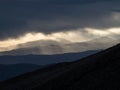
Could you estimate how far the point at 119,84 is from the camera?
64438 millimetres

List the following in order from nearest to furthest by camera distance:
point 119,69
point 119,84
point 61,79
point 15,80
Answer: point 119,84, point 119,69, point 61,79, point 15,80

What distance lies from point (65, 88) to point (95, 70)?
747cm

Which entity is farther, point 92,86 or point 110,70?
point 110,70

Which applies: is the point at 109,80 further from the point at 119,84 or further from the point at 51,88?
the point at 51,88

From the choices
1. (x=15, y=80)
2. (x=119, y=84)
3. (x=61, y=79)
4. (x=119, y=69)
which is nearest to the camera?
(x=119, y=84)

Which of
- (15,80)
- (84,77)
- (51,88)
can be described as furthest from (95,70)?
(15,80)

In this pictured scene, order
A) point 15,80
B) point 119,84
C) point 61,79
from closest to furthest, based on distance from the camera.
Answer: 1. point 119,84
2. point 61,79
3. point 15,80

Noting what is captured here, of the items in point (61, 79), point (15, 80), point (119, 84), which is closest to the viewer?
point (119, 84)

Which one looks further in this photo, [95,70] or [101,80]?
[95,70]

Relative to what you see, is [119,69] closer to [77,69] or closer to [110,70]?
[110,70]

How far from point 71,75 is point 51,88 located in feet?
20.1

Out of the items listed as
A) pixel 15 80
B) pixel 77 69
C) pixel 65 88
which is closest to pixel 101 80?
pixel 65 88

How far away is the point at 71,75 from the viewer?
75500 millimetres

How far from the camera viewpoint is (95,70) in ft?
238
